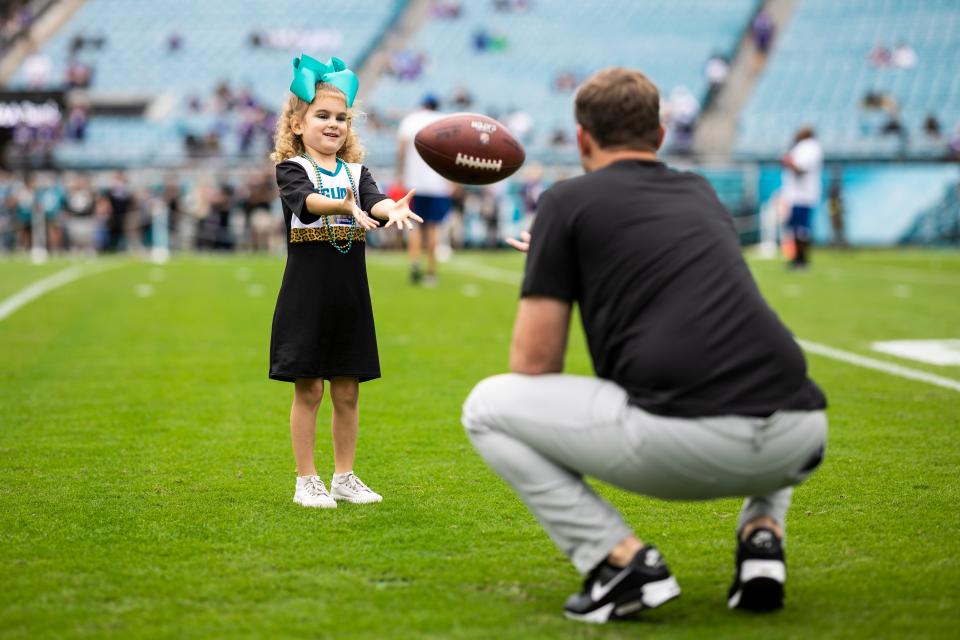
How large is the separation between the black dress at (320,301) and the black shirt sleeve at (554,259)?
4.74ft

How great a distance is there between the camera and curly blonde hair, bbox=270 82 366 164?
15.2ft

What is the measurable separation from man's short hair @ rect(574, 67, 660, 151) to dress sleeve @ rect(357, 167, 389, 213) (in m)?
1.41

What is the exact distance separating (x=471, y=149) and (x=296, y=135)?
26.8 inches

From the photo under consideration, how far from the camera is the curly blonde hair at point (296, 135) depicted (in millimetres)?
4641

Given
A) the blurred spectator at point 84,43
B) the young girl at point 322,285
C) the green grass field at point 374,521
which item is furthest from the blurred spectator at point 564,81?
the young girl at point 322,285

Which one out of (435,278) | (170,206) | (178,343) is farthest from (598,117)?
(170,206)

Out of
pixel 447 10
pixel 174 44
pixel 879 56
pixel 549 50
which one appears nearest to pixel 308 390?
pixel 879 56

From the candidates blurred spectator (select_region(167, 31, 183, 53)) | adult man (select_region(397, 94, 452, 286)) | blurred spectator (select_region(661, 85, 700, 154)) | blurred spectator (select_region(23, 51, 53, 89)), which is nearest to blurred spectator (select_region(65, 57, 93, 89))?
blurred spectator (select_region(23, 51, 53, 89))

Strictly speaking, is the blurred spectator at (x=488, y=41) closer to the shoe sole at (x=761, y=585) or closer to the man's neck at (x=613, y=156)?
the man's neck at (x=613, y=156)

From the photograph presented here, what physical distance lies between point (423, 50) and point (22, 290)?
864 inches

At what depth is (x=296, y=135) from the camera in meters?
4.71

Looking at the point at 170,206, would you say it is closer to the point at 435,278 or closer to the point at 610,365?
the point at 435,278

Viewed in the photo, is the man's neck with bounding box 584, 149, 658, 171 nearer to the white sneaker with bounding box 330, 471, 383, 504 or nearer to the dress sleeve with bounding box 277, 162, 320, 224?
the dress sleeve with bounding box 277, 162, 320, 224

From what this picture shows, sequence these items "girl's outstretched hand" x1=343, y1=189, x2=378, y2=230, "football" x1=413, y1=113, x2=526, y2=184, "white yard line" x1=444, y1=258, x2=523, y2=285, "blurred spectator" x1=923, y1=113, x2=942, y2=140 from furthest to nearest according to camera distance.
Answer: "blurred spectator" x1=923, y1=113, x2=942, y2=140 → "white yard line" x1=444, y1=258, x2=523, y2=285 → "football" x1=413, y1=113, x2=526, y2=184 → "girl's outstretched hand" x1=343, y1=189, x2=378, y2=230
